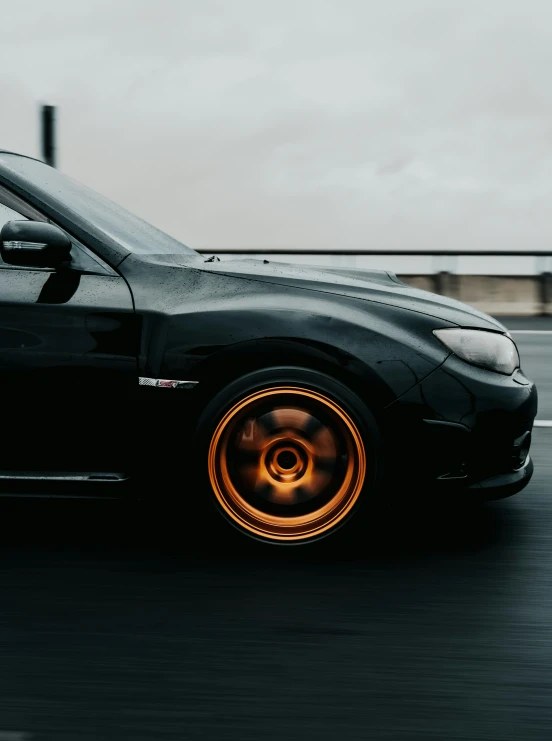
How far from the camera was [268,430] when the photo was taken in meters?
4.47

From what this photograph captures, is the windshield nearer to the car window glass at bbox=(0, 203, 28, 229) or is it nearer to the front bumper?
the car window glass at bbox=(0, 203, 28, 229)

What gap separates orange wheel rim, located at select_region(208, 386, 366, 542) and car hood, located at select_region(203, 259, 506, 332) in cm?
45

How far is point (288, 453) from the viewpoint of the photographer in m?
4.50

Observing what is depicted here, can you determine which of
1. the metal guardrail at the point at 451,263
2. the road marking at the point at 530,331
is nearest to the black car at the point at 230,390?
the road marking at the point at 530,331

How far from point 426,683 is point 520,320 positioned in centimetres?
1208

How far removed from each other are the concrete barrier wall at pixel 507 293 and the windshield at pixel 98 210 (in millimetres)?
10903

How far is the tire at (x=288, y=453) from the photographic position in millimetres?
4406

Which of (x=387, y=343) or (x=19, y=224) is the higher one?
(x=19, y=224)

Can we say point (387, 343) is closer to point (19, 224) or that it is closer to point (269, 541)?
point (269, 541)

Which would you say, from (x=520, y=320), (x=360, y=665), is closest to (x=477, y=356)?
(x=360, y=665)

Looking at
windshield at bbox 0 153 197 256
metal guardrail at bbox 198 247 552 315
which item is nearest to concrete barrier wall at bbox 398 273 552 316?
metal guardrail at bbox 198 247 552 315

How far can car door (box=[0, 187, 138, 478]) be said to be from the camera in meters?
4.36

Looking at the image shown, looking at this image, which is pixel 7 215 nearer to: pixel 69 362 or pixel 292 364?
pixel 69 362

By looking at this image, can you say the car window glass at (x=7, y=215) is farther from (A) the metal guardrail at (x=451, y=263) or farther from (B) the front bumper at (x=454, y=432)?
(A) the metal guardrail at (x=451, y=263)
